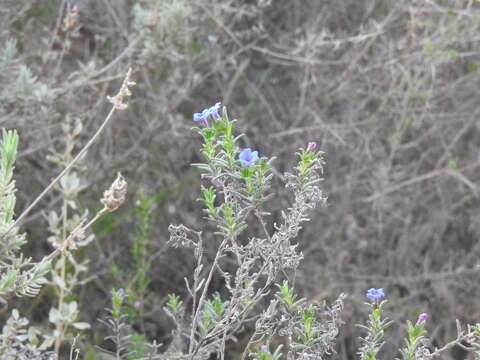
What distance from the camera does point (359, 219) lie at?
3.33 meters

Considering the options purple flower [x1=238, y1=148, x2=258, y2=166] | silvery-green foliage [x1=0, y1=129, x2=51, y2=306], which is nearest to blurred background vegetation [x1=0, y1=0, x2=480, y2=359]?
silvery-green foliage [x1=0, y1=129, x2=51, y2=306]

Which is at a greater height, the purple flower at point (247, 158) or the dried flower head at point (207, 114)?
the dried flower head at point (207, 114)

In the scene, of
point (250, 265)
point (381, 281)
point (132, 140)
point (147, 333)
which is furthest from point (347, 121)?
point (250, 265)

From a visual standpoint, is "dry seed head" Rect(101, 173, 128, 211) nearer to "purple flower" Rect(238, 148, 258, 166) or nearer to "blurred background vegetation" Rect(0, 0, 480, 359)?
"purple flower" Rect(238, 148, 258, 166)

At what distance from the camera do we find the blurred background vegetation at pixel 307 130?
9.23ft

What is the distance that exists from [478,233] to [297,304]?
2098mm

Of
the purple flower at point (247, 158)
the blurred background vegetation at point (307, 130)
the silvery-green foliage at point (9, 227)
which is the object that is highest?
the blurred background vegetation at point (307, 130)

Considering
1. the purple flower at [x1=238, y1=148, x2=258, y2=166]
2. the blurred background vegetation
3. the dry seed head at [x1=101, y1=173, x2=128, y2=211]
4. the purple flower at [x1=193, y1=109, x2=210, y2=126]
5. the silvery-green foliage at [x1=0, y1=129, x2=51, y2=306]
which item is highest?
the blurred background vegetation

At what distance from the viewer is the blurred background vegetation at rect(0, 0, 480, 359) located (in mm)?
2814

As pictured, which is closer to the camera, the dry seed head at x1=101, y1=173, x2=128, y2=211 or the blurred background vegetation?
the dry seed head at x1=101, y1=173, x2=128, y2=211

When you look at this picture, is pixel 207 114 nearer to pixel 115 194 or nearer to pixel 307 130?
pixel 115 194

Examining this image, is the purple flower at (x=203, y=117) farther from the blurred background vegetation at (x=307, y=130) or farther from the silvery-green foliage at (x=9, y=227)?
the blurred background vegetation at (x=307, y=130)

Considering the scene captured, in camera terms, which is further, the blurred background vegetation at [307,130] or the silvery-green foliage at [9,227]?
the blurred background vegetation at [307,130]

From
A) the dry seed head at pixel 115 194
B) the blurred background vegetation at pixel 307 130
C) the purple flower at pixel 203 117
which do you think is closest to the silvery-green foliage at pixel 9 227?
the dry seed head at pixel 115 194
